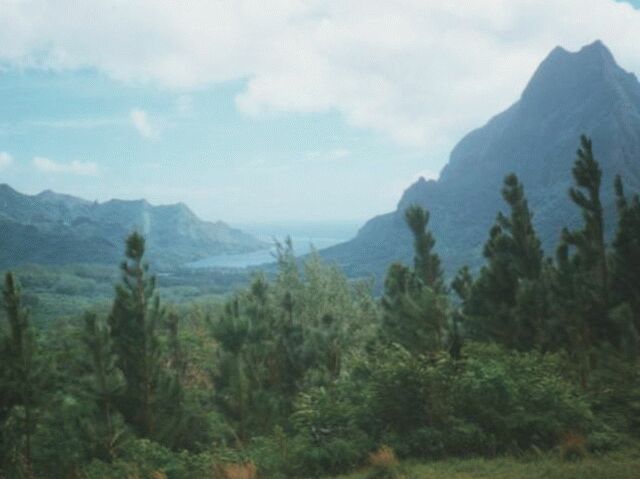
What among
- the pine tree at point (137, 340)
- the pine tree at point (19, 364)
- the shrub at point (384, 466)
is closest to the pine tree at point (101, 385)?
the pine tree at point (137, 340)

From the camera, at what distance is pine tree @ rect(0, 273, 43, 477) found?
48.1 ft

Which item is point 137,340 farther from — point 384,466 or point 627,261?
point 627,261

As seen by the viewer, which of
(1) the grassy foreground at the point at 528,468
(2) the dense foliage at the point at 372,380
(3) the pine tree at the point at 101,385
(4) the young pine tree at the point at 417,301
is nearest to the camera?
(1) the grassy foreground at the point at 528,468

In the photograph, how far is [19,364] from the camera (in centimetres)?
1488

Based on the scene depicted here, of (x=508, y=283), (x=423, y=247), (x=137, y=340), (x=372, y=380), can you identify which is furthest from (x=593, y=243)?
(x=137, y=340)

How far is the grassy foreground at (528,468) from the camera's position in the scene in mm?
10758

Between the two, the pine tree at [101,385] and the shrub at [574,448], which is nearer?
the shrub at [574,448]

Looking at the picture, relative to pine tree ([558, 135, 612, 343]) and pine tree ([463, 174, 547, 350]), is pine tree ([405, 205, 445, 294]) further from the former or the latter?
pine tree ([558, 135, 612, 343])

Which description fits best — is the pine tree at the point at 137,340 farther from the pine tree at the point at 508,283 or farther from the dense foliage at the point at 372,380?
the pine tree at the point at 508,283

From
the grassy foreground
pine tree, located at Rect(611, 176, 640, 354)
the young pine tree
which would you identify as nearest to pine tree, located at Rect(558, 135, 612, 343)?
pine tree, located at Rect(611, 176, 640, 354)

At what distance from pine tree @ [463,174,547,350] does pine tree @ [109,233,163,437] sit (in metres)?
11.8

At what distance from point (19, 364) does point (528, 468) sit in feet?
43.8

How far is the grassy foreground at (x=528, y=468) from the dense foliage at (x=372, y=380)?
54 centimetres

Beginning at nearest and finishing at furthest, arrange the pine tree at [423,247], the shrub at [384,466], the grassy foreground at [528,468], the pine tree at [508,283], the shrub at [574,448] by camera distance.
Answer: the grassy foreground at [528,468] < the shrub at [384,466] < the shrub at [574,448] < the pine tree at [508,283] < the pine tree at [423,247]
